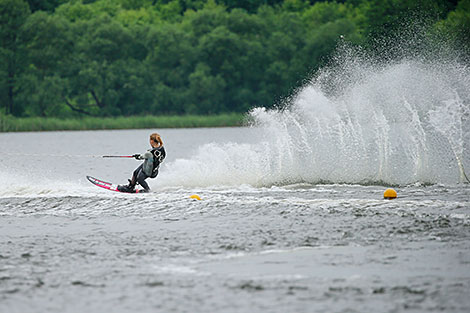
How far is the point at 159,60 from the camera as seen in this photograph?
245 ft

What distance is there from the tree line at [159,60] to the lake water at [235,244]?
49.5m

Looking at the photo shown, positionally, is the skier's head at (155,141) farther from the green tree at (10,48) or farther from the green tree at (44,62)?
the green tree at (10,48)

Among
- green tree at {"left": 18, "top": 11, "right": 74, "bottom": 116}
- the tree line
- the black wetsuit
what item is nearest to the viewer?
the black wetsuit

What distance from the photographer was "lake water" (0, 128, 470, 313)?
364 inches

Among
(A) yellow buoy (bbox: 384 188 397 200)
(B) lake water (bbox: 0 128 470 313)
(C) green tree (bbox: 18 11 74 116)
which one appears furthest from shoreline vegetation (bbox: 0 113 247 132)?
(A) yellow buoy (bbox: 384 188 397 200)

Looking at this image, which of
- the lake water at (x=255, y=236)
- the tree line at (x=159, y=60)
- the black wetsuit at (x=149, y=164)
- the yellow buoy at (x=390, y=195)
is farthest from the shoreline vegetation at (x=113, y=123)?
the yellow buoy at (x=390, y=195)

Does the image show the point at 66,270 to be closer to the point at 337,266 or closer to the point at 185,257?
the point at 185,257

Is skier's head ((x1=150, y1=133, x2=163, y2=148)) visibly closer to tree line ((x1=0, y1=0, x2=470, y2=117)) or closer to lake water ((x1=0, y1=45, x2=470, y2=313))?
lake water ((x1=0, y1=45, x2=470, y2=313))

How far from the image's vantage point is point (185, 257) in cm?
1142

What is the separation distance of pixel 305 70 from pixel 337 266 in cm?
5968

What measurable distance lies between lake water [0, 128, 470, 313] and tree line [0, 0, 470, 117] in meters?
49.5

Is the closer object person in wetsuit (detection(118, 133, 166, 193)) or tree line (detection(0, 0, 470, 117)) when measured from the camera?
person in wetsuit (detection(118, 133, 166, 193))

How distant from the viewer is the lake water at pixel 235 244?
924 centimetres

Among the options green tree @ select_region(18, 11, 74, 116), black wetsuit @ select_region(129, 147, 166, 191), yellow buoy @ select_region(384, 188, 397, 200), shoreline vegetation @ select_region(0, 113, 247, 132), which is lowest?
yellow buoy @ select_region(384, 188, 397, 200)
